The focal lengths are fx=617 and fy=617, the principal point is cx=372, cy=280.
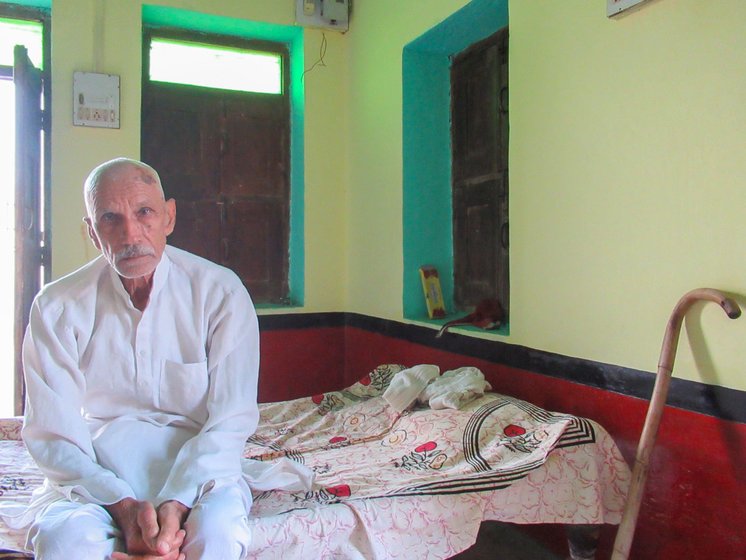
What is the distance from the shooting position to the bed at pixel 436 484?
1.50 m

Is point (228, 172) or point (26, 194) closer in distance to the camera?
point (26, 194)

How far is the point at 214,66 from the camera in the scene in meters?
3.60

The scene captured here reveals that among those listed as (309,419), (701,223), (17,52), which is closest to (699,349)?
(701,223)

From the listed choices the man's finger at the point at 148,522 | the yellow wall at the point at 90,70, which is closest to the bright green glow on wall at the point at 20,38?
the yellow wall at the point at 90,70

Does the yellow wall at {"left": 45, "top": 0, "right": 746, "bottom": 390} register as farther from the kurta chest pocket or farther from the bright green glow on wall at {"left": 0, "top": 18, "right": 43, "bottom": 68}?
the kurta chest pocket

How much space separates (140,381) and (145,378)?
0.01 metres

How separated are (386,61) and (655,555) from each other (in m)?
2.47

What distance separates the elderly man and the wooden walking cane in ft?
3.09

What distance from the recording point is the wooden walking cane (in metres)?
1.54

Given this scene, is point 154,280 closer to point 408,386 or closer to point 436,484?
point 436,484

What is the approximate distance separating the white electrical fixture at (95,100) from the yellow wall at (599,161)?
0.16 ft

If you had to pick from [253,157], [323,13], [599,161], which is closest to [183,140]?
[253,157]

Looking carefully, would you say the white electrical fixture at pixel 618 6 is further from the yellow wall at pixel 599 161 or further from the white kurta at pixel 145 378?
the white kurta at pixel 145 378

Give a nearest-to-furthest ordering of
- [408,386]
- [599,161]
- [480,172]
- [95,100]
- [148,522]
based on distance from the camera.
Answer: [148,522] → [599,161] → [408,386] → [480,172] → [95,100]
